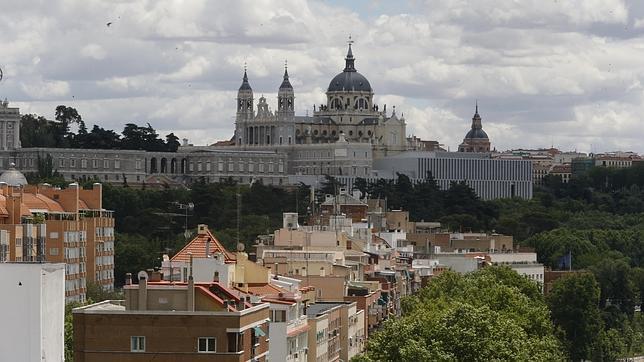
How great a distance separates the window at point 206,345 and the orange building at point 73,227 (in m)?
55.0

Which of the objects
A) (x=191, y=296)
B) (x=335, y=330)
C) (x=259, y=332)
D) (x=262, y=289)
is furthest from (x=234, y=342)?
(x=335, y=330)

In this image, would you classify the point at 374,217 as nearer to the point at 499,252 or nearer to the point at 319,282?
the point at 499,252

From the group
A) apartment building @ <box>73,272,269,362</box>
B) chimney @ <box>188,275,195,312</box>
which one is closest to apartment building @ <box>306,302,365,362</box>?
chimney @ <box>188,275,195,312</box>

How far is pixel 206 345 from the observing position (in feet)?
150

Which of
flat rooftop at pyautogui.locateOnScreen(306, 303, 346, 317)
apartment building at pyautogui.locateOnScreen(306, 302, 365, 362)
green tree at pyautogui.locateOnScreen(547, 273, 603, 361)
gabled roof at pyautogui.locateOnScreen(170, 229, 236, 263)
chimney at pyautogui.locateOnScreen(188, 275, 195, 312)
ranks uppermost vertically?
gabled roof at pyautogui.locateOnScreen(170, 229, 236, 263)

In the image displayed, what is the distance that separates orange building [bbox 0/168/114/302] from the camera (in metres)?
108

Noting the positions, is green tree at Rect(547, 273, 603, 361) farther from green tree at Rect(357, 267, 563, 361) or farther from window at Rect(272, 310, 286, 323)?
window at Rect(272, 310, 286, 323)

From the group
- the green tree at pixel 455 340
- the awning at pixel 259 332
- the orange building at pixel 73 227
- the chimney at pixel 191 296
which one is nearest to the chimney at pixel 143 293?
the chimney at pixel 191 296

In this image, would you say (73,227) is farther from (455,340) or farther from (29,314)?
(29,314)

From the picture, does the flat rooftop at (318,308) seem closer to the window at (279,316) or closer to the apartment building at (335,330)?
the apartment building at (335,330)

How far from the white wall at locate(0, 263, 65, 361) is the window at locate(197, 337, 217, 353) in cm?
998

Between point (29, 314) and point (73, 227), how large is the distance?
81649mm

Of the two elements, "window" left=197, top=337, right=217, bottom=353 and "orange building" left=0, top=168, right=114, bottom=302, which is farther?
"orange building" left=0, top=168, right=114, bottom=302

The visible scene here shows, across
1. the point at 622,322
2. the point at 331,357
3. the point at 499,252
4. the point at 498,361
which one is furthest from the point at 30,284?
the point at 499,252
